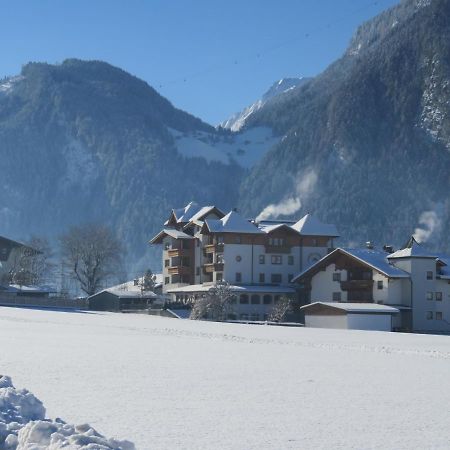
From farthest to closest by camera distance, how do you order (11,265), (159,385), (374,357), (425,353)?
(11,265) < (425,353) < (374,357) < (159,385)

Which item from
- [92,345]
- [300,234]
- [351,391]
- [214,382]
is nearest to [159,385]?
[214,382]

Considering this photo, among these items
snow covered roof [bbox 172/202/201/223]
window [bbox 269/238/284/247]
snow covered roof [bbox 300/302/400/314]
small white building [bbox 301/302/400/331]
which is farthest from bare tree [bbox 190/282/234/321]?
snow covered roof [bbox 172/202/201/223]

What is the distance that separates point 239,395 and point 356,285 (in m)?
58.2

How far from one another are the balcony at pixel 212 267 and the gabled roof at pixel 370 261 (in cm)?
923

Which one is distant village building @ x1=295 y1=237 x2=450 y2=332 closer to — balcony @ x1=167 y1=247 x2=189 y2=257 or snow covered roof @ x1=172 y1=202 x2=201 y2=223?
balcony @ x1=167 y1=247 x2=189 y2=257

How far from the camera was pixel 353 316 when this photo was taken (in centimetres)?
6706

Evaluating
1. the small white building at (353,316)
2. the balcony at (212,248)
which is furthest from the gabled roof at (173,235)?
the small white building at (353,316)

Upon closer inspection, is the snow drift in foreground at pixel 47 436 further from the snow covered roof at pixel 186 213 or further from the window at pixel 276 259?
the snow covered roof at pixel 186 213

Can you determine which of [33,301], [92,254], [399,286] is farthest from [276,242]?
[92,254]

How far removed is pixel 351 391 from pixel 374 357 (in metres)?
12.6

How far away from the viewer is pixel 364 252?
252ft

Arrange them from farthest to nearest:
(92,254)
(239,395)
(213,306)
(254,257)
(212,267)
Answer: (92,254) → (212,267) → (254,257) → (213,306) → (239,395)

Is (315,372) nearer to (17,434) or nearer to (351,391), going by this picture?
(351,391)

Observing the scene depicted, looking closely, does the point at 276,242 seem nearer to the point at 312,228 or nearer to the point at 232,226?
the point at 312,228
